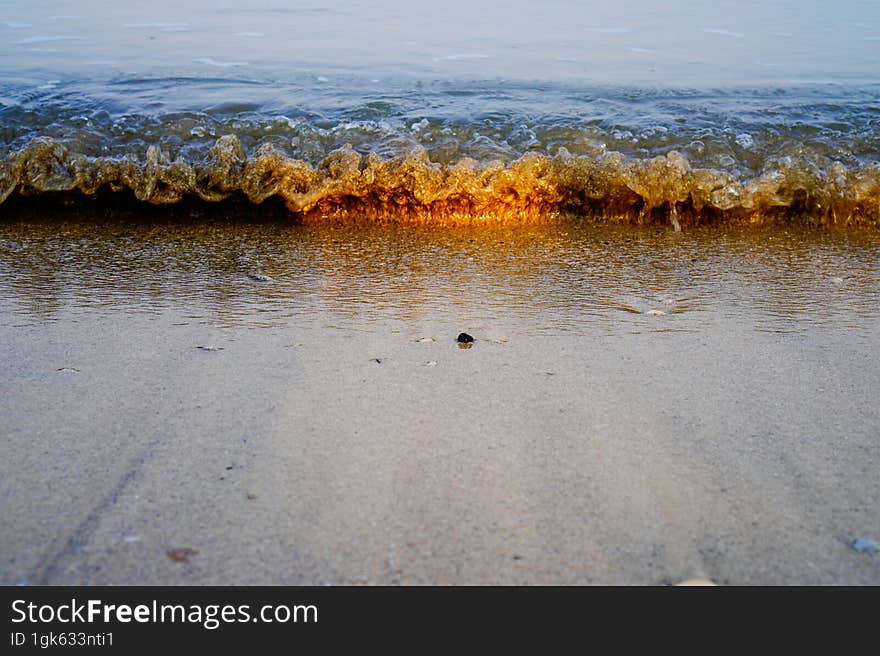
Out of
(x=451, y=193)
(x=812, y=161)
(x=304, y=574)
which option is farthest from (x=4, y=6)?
(x=304, y=574)

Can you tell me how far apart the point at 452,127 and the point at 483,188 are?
79 cm

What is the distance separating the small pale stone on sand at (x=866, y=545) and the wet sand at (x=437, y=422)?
0.04ft

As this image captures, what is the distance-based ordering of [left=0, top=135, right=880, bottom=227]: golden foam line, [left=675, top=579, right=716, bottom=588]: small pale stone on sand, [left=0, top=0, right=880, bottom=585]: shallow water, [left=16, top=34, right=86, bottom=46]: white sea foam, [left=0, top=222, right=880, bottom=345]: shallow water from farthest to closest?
[left=16, top=34, right=86, bottom=46]: white sea foam
[left=0, top=135, right=880, bottom=227]: golden foam line
[left=0, top=222, right=880, bottom=345]: shallow water
[left=0, top=0, right=880, bottom=585]: shallow water
[left=675, top=579, right=716, bottom=588]: small pale stone on sand

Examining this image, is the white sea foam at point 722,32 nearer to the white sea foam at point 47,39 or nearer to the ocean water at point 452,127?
the ocean water at point 452,127

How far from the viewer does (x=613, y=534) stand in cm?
117

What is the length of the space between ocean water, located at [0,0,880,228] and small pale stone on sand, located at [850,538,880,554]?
7.86 feet

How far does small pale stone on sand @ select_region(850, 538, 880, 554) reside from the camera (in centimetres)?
114

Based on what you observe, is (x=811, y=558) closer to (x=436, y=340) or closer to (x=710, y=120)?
(x=436, y=340)

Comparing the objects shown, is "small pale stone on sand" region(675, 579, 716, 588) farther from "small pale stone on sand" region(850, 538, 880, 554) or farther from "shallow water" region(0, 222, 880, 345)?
"shallow water" region(0, 222, 880, 345)

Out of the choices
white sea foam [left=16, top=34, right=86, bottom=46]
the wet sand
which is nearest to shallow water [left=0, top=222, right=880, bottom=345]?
the wet sand

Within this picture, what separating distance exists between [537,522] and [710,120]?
3679 mm

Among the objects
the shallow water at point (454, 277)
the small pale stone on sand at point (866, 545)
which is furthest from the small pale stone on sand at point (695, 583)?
the shallow water at point (454, 277)

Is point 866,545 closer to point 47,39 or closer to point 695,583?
point 695,583

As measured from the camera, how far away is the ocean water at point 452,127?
3469mm
